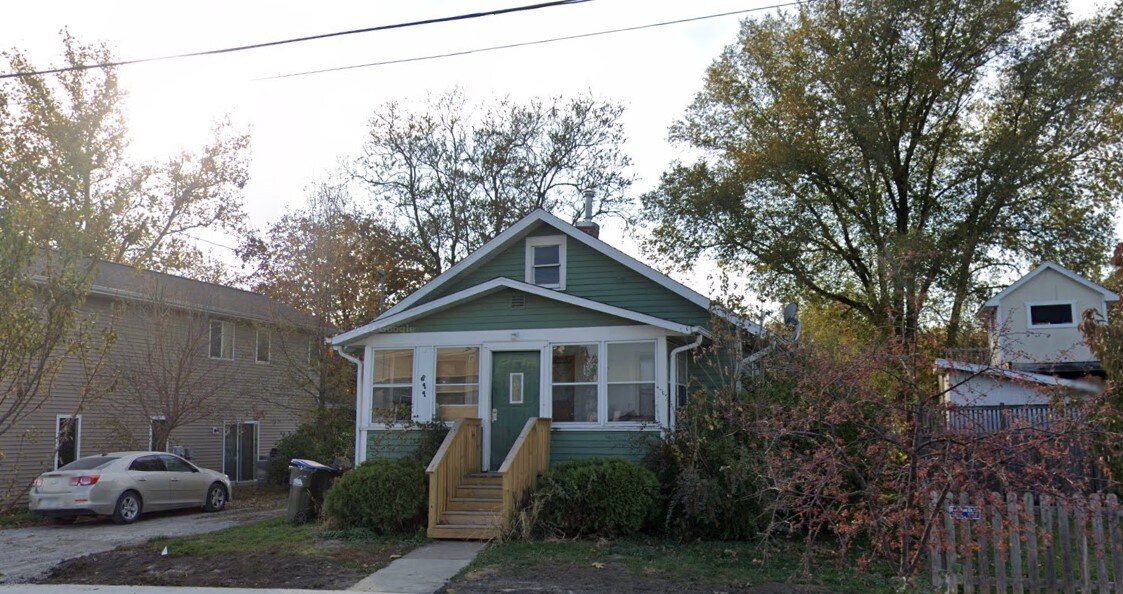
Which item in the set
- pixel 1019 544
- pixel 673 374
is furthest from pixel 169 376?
pixel 1019 544

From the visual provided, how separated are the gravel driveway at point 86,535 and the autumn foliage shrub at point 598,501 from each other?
5.90 metres

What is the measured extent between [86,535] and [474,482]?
6221 millimetres

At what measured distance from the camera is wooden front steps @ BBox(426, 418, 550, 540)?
12.3m

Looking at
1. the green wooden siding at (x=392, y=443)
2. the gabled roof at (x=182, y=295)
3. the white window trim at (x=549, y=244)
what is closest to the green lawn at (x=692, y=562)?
the green wooden siding at (x=392, y=443)

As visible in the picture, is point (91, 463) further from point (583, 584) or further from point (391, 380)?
point (583, 584)

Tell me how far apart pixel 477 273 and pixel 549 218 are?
73.2 inches

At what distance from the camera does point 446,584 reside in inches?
370

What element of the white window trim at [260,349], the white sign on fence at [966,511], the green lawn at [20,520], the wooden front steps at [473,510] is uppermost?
the white window trim at [260,349]

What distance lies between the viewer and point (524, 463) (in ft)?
42.4

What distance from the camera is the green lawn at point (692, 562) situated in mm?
9281

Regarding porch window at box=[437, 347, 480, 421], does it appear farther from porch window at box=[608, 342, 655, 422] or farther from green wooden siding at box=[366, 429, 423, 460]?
porch window at box=[608, 342, 655, 422]

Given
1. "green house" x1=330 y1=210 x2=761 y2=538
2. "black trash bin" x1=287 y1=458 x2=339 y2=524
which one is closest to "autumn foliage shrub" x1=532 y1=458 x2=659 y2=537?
"green house" x1=330 y1=210 x2=761 y2=538

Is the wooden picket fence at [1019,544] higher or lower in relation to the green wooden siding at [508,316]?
lower

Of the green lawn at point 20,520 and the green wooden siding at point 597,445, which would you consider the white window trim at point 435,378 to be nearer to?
the green wooden siding at point 597,445
